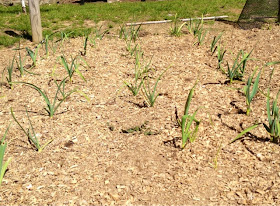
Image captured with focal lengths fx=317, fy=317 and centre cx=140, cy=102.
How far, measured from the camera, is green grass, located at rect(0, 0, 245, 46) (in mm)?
6668

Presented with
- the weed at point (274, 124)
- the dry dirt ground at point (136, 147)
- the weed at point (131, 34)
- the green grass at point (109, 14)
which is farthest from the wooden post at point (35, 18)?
the weed at point (274, 124)

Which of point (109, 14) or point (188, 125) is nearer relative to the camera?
point (188, 125)

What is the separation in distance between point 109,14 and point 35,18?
2988 mm

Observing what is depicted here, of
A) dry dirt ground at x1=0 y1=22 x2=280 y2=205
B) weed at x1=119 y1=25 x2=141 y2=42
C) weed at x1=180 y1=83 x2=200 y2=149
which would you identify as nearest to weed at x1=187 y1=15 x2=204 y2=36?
weed at x1=119 y1=25 x2=141 y2=42

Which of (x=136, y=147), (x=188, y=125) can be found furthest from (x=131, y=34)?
(x=188, y=125)

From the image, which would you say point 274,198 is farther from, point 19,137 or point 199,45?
point 199,45

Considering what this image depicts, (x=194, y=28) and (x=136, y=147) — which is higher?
(x=194, y=28)

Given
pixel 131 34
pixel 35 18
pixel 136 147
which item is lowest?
pixel 136 147

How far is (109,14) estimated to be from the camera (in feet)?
26.6

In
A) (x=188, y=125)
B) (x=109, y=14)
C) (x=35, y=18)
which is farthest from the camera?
(x=109, y=14)

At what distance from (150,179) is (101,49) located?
124 inches

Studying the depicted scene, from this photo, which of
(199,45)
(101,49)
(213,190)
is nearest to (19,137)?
(213,190)

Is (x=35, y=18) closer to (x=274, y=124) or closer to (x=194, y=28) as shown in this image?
(x=194, y=28)

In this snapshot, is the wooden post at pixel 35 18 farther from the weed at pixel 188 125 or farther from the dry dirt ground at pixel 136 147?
the weed at pixel 188 125
